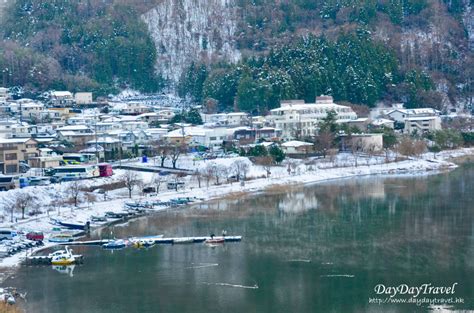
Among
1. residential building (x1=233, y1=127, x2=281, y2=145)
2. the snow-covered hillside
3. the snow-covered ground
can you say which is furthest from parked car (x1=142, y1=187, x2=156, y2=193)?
the snow-covered hillside

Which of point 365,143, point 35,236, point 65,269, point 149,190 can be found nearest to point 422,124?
point 365,143

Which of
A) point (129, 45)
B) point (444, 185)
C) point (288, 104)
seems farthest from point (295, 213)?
point (129, 45)

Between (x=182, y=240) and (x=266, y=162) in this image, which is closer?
(x=182, y=240)

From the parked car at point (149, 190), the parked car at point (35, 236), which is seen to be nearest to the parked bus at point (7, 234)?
the parked car at point (35, 236)

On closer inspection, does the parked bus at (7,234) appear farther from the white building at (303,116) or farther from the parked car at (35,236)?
the white building at (303,116)

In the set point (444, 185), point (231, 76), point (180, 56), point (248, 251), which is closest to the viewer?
point (248, 251)

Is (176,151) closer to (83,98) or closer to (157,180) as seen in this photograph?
(157,180)

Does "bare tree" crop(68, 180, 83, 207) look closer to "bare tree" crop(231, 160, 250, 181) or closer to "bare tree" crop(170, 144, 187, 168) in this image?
"bare tree" crop(170, 144, 187, 168)

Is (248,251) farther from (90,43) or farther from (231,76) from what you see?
(90,43)
